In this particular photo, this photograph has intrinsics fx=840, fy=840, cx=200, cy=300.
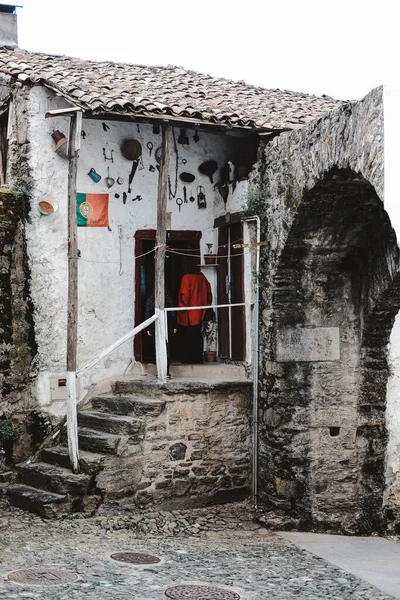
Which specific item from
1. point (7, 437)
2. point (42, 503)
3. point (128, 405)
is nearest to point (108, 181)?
point (128, 405)

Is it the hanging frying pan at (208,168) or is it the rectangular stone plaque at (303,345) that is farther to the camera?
the hanging frying pan at (208,168)

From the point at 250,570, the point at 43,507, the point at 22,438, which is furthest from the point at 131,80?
the point at 250,570

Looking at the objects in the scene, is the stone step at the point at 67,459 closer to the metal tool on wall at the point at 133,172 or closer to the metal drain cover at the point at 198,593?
the metal drain cover at the point at 198,593

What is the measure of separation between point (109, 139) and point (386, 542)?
5763mm

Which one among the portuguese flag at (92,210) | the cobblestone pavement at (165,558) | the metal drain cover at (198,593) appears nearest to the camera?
the metal drain cover at (198,593)

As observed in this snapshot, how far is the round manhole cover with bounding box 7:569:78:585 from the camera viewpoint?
657 cm

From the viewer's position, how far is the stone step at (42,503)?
28.2 feet

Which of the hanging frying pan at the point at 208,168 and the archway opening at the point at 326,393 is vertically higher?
the hanging frying pan at the point at 208,168

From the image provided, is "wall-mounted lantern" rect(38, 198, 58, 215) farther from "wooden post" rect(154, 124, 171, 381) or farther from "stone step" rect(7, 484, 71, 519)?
"stone step" rect(7, 484, 71, 519)

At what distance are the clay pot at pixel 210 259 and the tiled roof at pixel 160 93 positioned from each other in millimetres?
1954

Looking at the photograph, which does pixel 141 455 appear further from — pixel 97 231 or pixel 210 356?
pixel 97 231

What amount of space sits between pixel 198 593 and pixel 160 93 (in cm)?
604

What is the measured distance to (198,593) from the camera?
6680mm

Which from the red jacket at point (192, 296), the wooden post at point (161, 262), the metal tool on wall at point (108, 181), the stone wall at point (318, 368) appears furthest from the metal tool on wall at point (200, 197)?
the wooden post at point (161, 262)
